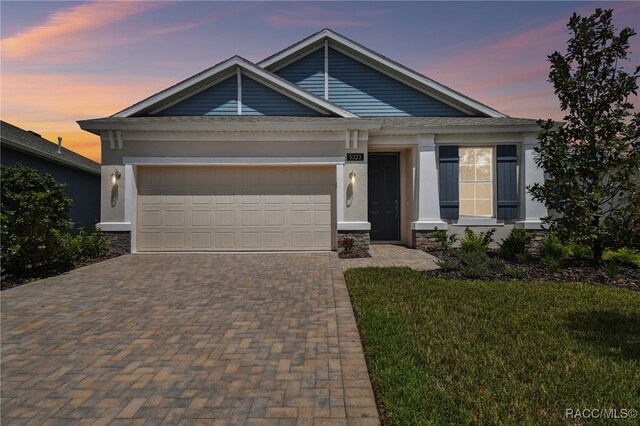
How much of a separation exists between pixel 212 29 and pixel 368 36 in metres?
7.22

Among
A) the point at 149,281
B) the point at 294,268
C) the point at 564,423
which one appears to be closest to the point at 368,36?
the point at 294,268

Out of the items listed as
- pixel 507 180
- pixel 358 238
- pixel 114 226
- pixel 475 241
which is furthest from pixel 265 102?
pixel 507 180

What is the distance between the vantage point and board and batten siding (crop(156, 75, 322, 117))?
12.4m

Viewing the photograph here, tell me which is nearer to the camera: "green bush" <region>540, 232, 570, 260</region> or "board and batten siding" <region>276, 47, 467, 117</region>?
"green bush" <region>540, 232, 570, 260</region>

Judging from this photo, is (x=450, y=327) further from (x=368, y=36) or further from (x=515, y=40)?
(x=368, y=36)

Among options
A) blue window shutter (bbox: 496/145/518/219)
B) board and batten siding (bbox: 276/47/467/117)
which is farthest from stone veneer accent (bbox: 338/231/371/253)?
board and batten siding (bbox: 276/47/467/117)

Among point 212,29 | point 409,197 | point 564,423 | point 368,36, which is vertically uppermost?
point 368,36

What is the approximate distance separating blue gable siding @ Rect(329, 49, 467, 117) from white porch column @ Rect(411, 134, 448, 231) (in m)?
2.52

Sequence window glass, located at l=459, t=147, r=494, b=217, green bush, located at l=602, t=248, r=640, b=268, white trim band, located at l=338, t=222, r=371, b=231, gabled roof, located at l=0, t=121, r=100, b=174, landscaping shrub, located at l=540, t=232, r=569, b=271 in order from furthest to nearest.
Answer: gabled roof, located at l=0, t=121, r=100, b=174, window glass, located at l=459, t=147, r=494, b=217, white trim band, located at l=338, t=222, r=371, b=231, landscaping shrub, located at l=540, t=232, r=569, b=271, green bush, located at l=602, t=248, r=640, b=268

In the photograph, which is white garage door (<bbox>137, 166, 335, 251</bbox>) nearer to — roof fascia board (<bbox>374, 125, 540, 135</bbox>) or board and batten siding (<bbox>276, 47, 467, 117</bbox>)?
roof fascia board (<bbox>374, 125, 540, 135</bbox>)

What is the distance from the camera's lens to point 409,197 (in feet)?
42.1

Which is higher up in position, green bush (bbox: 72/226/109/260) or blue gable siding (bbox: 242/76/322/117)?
blue gable siding (bbox: 242/76/322/117)

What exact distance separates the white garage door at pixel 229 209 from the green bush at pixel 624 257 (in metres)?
7.08

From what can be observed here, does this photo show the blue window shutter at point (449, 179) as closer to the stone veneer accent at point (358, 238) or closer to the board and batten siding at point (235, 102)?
the stone veneer accent at point (358, 238)
